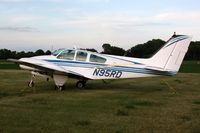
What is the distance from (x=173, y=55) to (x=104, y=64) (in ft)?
10.7

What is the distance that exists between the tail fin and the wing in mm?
3645

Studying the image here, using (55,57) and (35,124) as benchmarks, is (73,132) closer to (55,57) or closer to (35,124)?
(35,124)

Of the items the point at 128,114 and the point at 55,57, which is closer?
the point at 128,114

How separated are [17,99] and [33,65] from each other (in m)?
4.28

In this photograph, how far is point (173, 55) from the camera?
1730 centimetres

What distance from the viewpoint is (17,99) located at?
1301cm

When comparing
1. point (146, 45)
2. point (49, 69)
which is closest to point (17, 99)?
point (49, 69)

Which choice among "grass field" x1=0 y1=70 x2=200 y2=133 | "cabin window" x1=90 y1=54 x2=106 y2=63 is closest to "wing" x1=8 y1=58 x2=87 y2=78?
"cabin window" x1=90 y1=54 x2=106 y2=63

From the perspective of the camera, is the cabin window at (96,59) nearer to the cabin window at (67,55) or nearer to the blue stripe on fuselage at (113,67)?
the blue stripe on fuselage at (113,67)

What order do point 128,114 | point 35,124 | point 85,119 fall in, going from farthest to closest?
point 128,114, point 85,119, point 35,124

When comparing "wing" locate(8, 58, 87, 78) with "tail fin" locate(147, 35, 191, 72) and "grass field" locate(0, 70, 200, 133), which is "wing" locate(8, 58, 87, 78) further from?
"grass field" locate(0, 70, 200, 133)

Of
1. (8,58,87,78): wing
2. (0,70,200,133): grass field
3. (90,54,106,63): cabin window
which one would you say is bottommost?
(0,70,200,133): grass field

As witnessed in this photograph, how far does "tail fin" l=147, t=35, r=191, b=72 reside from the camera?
17.2 metres

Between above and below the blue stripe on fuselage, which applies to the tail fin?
above
